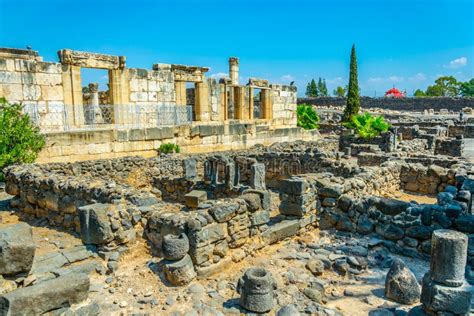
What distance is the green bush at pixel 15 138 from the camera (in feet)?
36.4

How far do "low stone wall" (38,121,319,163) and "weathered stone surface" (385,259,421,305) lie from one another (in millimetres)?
12197

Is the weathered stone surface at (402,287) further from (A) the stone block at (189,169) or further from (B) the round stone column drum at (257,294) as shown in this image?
(A) the stone block at (189,169)

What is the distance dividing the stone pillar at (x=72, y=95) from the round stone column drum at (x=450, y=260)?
14.1 m

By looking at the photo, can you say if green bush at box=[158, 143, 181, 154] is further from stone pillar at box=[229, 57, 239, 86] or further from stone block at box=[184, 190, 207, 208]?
stone pillar at box=[229, 57, 239, 86]

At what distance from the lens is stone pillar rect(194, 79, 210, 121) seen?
61.4ft

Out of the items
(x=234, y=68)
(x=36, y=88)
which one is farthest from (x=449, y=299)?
(x=234, y=68)

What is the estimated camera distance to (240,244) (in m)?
6.23

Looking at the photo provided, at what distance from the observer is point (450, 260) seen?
4.03 meters

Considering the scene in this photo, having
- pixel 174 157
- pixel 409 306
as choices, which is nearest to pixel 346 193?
pixel 409 306

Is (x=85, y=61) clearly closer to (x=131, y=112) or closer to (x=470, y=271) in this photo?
(x=131, y=112)

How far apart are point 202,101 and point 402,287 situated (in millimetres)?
15314

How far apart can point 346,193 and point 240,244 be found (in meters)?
3.08

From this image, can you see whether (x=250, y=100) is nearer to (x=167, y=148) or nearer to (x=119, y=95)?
(x=167, y=148)

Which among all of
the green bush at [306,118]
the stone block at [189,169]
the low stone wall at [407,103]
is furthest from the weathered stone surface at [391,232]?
the low stone wall at [407,103]
